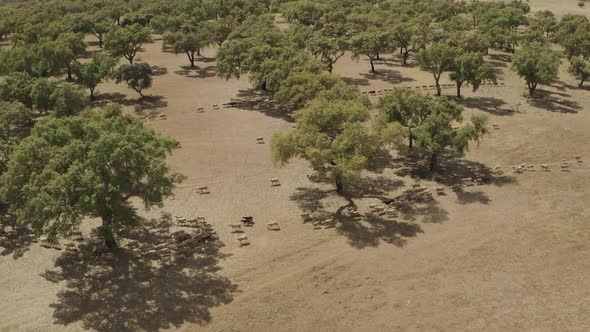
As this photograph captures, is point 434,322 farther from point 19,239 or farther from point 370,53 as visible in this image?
point 370,53

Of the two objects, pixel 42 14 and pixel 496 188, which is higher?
pixel 42 14

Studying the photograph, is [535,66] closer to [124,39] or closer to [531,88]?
[531,88]

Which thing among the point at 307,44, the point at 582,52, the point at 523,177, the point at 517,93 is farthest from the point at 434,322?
the point at 582,52

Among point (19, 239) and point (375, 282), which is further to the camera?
point (19, 239)

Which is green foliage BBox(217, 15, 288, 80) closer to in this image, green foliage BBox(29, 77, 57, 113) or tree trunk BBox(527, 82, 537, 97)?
green foliage BBox(29, 77, 57, 113)

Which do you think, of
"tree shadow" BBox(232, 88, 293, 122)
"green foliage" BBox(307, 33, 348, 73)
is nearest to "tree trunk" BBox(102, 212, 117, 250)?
"tree shadow" BBox(232, 88, 293, 122)
